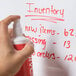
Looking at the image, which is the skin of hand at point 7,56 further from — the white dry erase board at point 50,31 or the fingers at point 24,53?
the white dry erase board at point 50,31

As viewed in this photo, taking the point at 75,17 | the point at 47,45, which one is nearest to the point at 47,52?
the point at 47,45

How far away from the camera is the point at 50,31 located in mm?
476

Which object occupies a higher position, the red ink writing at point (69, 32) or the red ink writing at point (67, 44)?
the red ink writing at point (69, 32)

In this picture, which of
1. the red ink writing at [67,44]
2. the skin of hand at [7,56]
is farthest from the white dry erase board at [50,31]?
the skin of hand at [7,56]

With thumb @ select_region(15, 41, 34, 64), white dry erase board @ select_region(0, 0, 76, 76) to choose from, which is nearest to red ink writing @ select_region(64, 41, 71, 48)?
white dry erase board @ select_region(0, 0, 76, 76)

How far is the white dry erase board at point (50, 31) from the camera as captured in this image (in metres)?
0.45

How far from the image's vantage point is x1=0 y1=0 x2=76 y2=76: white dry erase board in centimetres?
45

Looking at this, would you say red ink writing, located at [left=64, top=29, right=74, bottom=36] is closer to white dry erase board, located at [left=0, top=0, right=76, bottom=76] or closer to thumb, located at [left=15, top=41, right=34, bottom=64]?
white dry erase board, located at [left=0, top=0, right=76, bottom=76]

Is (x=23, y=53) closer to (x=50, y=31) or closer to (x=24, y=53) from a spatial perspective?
(x=24, y=53)

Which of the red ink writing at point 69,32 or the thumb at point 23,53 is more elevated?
the red ink writing at point 69,32

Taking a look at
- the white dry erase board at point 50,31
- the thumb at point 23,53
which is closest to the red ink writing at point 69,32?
the white dry erase board at point 50,31

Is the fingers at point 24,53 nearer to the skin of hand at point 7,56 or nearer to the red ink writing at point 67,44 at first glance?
the skin of hand at point 7,56

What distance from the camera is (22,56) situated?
15.1 inches

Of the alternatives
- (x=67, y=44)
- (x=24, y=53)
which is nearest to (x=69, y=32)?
(x=67, y=44)
